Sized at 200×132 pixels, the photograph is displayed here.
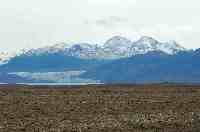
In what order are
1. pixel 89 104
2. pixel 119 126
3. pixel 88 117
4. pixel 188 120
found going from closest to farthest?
pixel 119 126, pixel 188 120, pixel 88 117, pixel 89 104

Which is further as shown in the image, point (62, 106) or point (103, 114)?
point (62, 106)

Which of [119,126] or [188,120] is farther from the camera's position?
[188,120]

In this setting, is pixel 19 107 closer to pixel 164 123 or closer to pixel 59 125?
pixel 59 125

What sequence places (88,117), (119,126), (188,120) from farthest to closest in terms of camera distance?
(88,117), (188,120), (119,126)

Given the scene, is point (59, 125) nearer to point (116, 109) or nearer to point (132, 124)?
point (132, 124)

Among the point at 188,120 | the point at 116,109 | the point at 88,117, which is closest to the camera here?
the point at 188,120

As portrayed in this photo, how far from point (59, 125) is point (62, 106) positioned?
46.4 ft

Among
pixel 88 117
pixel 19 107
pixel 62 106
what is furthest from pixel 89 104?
pixel 88 117

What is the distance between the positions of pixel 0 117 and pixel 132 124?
33.6 ft

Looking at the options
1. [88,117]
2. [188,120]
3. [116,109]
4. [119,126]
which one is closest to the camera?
[119,126]

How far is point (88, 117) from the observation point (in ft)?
135

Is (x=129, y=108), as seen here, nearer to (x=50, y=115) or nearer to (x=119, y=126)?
(x=50, y=115)

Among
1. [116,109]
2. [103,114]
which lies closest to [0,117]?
[103,114]

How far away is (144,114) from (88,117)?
4.77 m
